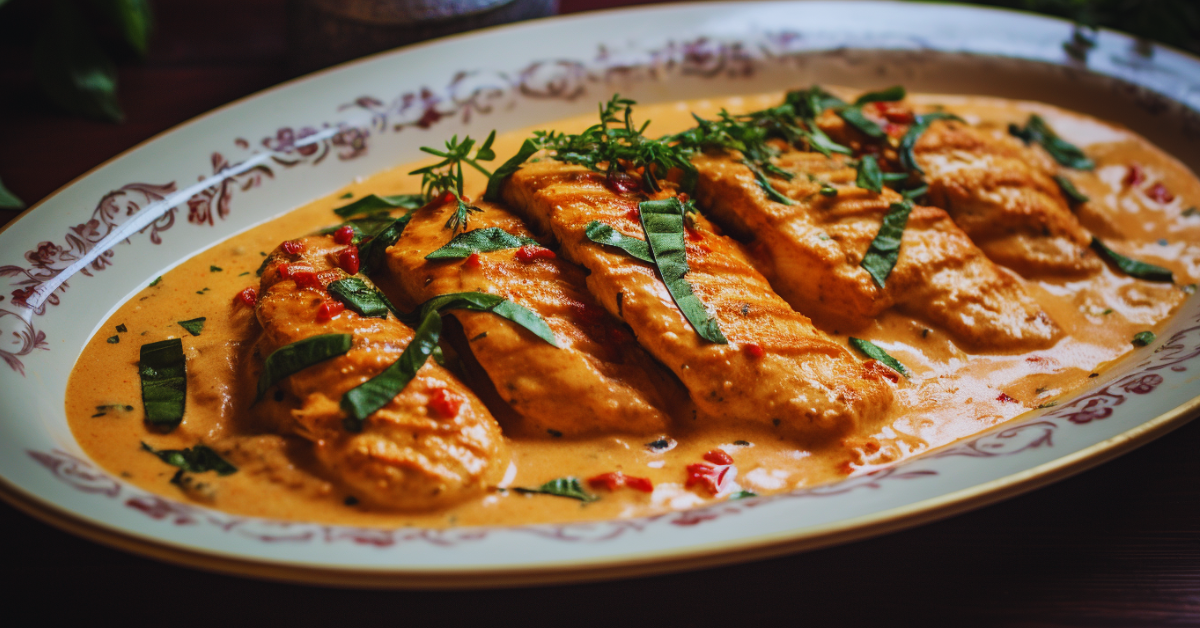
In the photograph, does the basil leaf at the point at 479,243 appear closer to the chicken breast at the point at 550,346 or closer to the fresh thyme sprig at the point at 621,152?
the chicken breast at the point at 550,346

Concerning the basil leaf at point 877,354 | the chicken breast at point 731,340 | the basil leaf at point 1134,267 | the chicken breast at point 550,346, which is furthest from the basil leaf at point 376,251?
the basil leaf at point 1134,267

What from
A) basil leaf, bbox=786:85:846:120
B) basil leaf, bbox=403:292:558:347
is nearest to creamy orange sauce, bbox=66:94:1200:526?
basil leaf, bbox=403:292:558:347

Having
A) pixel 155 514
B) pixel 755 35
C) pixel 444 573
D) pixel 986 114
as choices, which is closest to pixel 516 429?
pixel 444 573

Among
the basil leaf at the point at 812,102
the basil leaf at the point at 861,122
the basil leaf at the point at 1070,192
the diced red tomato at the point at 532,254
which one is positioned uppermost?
the basil leaf at the point at 812,102

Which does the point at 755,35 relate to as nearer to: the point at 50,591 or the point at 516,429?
the point at 516,429

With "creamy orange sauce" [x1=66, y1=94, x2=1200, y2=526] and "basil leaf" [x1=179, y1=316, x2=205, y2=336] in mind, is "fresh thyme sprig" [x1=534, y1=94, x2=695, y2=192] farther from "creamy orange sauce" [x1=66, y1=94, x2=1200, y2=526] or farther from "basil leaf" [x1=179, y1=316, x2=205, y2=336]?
"basil leaf" [x1=179, y1=316, x2=205, y2=336]

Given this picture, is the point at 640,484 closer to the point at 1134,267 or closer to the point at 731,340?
the point at 731,340

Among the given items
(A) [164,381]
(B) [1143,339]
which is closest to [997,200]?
(B) [1143,339]
